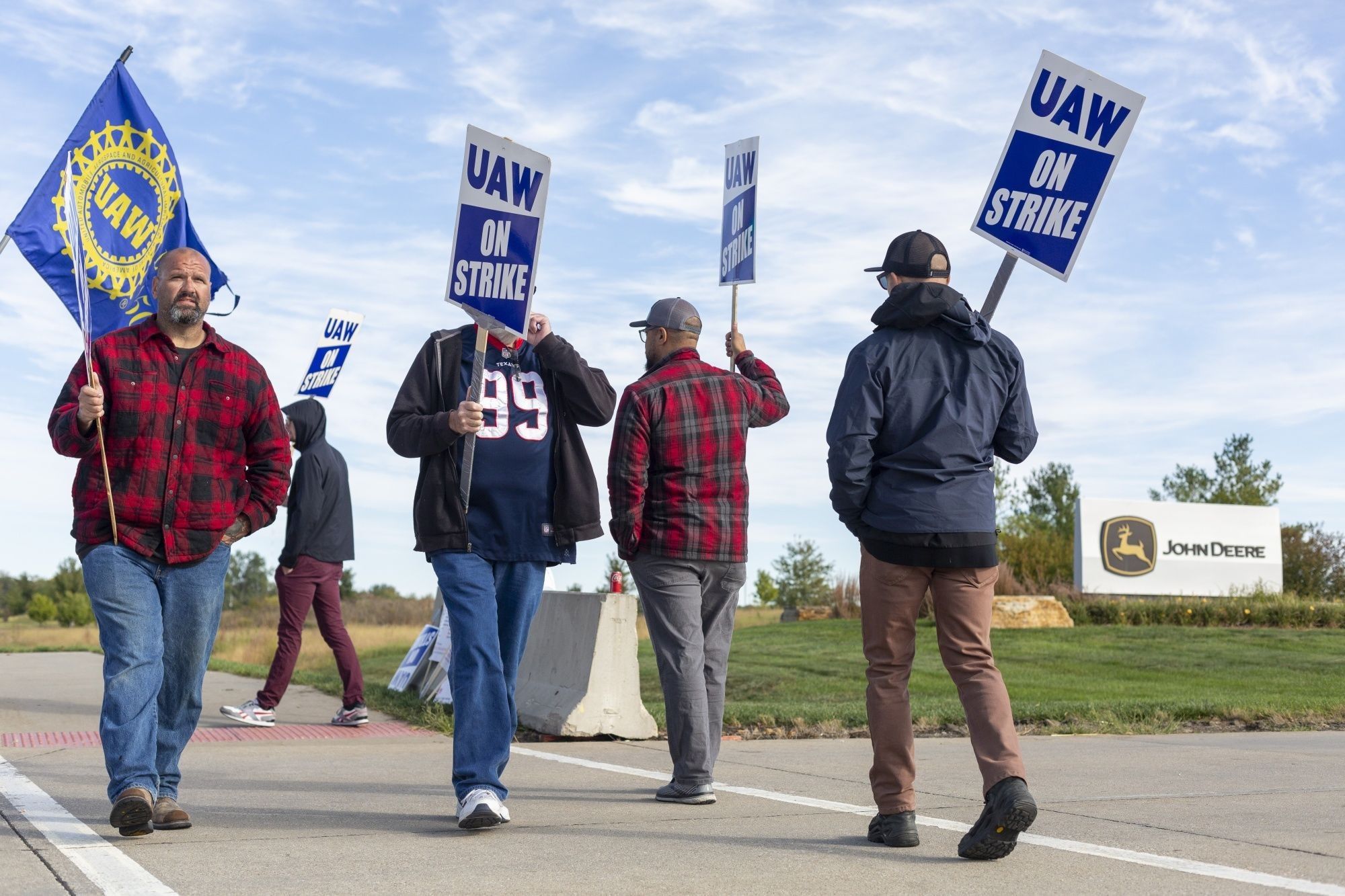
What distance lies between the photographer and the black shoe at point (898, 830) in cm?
507

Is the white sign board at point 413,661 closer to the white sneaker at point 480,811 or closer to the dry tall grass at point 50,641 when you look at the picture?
the white sneaker at point 480,811

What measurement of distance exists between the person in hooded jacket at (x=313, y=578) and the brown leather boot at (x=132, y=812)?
15.8ft

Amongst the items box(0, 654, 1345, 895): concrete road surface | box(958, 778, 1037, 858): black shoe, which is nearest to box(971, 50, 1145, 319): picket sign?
box(0, 654, 1345, 895): concrete road surface

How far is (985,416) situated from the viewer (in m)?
5.23

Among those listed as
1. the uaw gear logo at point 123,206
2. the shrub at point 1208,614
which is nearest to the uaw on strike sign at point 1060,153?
the uaw gear logo at point 123,206

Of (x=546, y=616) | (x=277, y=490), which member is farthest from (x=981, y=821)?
(x=546, y=616)

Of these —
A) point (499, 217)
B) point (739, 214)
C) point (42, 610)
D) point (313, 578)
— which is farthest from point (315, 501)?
point (42, 610)

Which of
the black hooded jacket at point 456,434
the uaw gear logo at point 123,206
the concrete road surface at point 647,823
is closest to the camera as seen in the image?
the concrete road surface at point 647,823

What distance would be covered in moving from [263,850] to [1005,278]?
13.5ft

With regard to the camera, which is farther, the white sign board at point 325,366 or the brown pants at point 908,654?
the white sign board at point 325,366

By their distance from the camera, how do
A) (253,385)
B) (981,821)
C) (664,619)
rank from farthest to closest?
(664,619) < (253,385) < (981,821)

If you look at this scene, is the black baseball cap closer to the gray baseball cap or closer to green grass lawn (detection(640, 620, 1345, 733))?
the gray baseball cap

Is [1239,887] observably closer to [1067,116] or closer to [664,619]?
[664,619]

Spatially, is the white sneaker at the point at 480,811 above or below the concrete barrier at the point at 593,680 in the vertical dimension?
below
